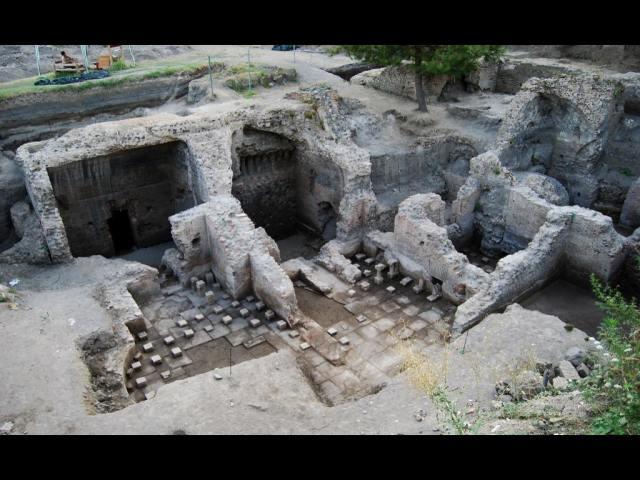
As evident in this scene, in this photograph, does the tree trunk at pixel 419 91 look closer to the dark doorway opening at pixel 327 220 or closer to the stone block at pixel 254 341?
the dark doorway opening at pixel 327 220

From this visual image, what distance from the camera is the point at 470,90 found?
17.5m

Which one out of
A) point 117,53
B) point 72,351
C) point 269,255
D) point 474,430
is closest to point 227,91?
point 117,53

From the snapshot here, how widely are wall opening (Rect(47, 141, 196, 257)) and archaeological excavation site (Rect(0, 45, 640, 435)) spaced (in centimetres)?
5

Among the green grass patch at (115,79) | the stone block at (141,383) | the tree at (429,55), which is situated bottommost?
the stone block at (141,383)

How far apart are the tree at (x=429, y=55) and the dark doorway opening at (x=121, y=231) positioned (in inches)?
286

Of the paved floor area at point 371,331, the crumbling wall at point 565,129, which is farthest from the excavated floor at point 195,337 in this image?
the crumbling wall at point 565,129

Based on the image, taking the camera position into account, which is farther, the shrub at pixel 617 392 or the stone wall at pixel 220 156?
the stone wall at pixel 220 156

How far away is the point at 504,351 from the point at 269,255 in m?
4.70

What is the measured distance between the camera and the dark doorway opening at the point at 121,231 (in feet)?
45.4

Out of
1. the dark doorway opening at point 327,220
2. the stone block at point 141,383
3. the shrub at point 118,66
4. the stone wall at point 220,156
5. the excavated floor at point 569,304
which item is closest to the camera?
the stone block at point 141,383

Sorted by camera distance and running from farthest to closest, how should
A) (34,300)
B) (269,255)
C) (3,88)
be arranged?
(3,88), (269,255), (34,300)

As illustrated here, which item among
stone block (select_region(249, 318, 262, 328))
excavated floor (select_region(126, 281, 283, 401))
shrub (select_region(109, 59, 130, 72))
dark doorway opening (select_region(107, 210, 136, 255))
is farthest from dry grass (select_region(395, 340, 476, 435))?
shrub (select_region(109, 59, 130, 72))

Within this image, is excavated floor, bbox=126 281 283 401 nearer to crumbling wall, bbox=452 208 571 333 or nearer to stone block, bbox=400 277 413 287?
stone block, bbox=400 277 413 287

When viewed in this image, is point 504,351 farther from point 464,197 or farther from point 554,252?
point 464,197
